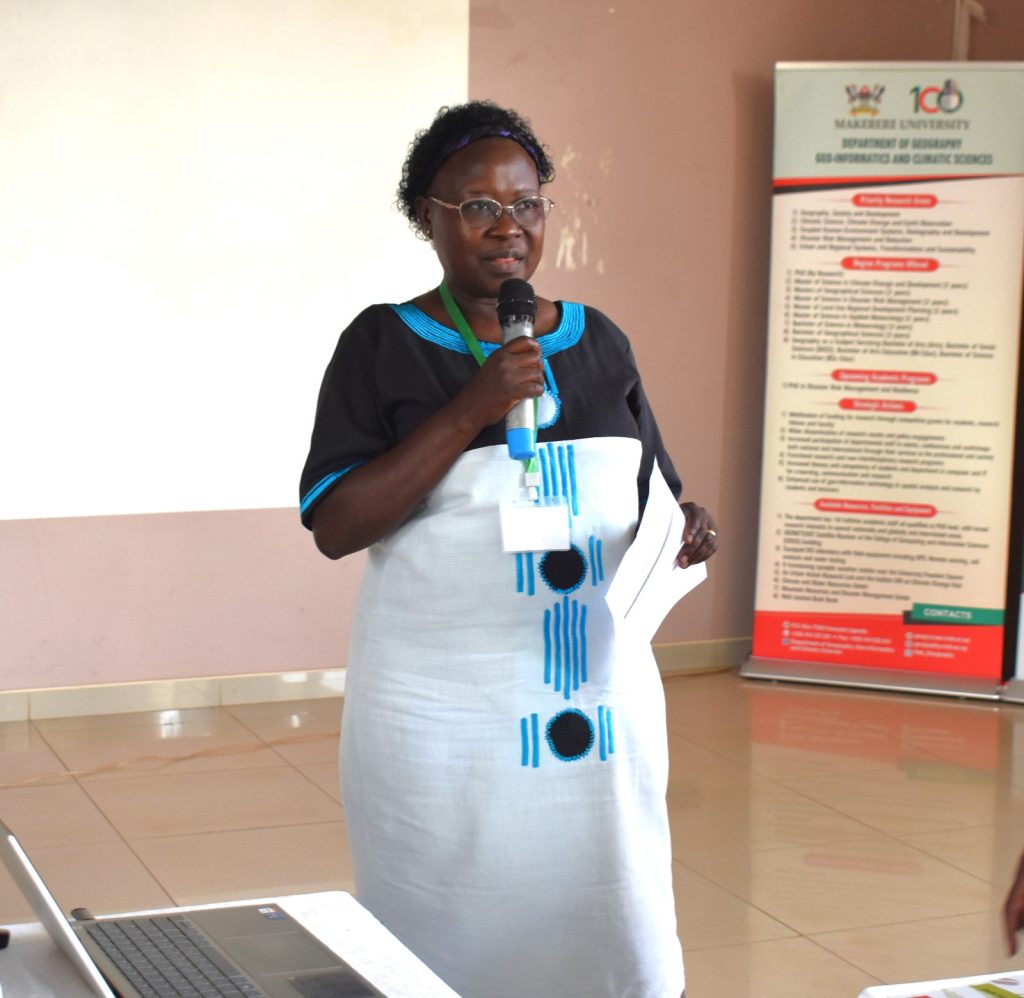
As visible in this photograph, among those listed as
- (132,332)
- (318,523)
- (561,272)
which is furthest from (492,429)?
(561,272)

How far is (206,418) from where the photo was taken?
534 centimetres

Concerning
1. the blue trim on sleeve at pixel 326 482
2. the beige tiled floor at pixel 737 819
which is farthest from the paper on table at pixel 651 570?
the beige tiled floor at pixel 737 819

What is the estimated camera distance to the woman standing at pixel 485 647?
1962 millimetres

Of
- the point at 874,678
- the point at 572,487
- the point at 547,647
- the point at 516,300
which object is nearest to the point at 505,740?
the point at 547,647

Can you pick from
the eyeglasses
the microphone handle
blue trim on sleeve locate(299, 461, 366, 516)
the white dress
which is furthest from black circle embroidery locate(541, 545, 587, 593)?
the eyeglasses

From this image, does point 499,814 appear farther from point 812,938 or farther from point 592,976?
point 812,938

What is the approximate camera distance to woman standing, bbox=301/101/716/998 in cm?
196

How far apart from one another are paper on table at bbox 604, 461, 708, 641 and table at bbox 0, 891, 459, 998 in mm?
674

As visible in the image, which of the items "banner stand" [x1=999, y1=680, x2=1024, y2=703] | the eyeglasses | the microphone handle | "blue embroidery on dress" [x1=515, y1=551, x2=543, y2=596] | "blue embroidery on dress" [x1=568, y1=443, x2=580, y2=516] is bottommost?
"banner stand" [x1=999, y1=680, x2=1024, y2=703]

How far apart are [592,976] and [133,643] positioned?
3.60 m

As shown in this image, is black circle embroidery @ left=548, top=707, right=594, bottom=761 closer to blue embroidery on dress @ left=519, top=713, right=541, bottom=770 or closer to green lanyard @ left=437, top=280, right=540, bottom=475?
blue embroidery on dress @ left=519, top=713, right=541, bottom=770

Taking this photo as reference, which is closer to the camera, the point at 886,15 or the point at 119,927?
the point at 119,927

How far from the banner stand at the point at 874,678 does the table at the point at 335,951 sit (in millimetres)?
Answer: 4551

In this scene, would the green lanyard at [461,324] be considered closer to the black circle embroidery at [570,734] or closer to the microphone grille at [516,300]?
the microphone grille at [516,300]
